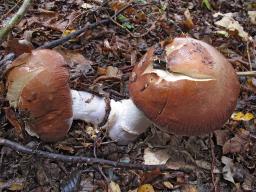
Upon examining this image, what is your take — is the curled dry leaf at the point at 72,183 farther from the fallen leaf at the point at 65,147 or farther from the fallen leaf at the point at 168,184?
the fallen leaf at the point at 168,184

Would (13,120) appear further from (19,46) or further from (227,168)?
(227,168)

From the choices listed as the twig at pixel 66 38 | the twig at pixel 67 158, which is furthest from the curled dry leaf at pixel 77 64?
the twig at pixel 67 158

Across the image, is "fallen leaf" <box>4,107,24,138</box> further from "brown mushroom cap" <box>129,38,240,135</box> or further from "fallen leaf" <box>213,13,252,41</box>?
"fallen leaf" <box>213,13,252,41</box>

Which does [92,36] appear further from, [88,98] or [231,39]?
[231,39]

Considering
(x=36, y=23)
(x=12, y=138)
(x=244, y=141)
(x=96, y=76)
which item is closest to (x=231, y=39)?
(x=244, y=141)

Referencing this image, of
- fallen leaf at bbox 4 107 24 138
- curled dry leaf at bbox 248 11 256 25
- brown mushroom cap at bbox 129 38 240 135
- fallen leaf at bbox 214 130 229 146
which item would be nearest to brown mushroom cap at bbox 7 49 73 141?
fallen leaf at bbox 4 107 24 138

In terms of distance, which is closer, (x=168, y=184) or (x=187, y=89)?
(x=187, y=89)

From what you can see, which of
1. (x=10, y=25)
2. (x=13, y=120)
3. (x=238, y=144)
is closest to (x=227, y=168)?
(x=238, y=144)
